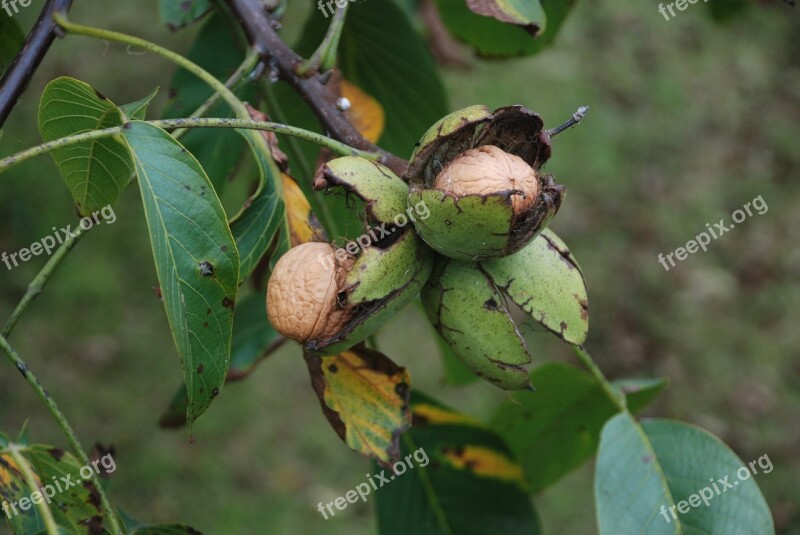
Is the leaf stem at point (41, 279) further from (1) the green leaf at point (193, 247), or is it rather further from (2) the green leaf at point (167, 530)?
(2) the green leaf at point (167, 530)

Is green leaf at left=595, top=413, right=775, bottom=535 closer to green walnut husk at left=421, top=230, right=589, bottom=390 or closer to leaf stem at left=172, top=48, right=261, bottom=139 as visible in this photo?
green walnut husk at left=421, top=230, right=589, bottom=390

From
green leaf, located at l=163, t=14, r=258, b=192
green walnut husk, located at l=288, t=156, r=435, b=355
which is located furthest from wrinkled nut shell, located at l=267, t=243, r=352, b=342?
green leaf, located at l=163, t=14, r=258, b=192

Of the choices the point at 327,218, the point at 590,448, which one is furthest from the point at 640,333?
the point at 327,218

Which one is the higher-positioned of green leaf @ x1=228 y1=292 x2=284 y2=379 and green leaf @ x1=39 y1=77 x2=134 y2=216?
green leaf @ x1=39 y1=77 x2=134 y2=216

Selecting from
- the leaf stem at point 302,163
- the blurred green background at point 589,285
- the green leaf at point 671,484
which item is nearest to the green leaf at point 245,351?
the leaf stem at point 302,163

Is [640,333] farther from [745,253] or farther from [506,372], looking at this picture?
[506,372]

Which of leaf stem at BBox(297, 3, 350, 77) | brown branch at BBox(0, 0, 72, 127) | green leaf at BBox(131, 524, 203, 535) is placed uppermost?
brown branch at BBox(0, 0, 72, 127)
